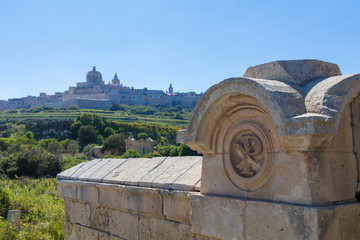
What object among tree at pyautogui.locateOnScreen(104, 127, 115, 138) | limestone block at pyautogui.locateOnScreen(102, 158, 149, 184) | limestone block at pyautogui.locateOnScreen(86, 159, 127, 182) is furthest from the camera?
tree at pyautogui.locateOnScreen(104, 127, 115, 138)

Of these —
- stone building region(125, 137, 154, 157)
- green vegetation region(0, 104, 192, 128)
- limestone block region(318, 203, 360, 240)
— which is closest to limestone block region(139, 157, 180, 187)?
limestone block region(318, 203, 360, 240)

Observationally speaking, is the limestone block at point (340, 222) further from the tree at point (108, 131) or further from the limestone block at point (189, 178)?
the tree at point (108, 131)

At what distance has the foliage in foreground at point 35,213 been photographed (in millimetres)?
7148

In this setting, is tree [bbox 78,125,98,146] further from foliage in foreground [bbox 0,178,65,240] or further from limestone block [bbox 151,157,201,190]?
limestone block [bbox 151,157,201,190]

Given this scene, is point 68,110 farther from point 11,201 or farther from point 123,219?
point 123,219

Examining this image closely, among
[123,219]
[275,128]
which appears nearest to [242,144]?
[275,128]

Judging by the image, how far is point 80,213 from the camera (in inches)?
223

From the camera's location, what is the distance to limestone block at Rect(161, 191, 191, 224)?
3.78 m

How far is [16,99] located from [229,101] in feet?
456

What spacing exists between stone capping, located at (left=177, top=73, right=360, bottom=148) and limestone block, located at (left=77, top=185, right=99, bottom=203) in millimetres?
3098

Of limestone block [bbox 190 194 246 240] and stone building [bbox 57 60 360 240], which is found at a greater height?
stone building [bbox 57 60 360 240]

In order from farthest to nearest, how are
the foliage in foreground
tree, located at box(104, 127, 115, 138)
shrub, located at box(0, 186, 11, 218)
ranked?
tree, located at box(104, 127, 115, 138) → shrub, located at box(0, 186, 11, 218) → the foliage in foreground

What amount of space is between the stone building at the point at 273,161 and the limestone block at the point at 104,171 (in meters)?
1.48

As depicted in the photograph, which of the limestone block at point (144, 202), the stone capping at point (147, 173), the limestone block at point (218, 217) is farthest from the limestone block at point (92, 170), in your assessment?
the limestone block at point (218, 217)
